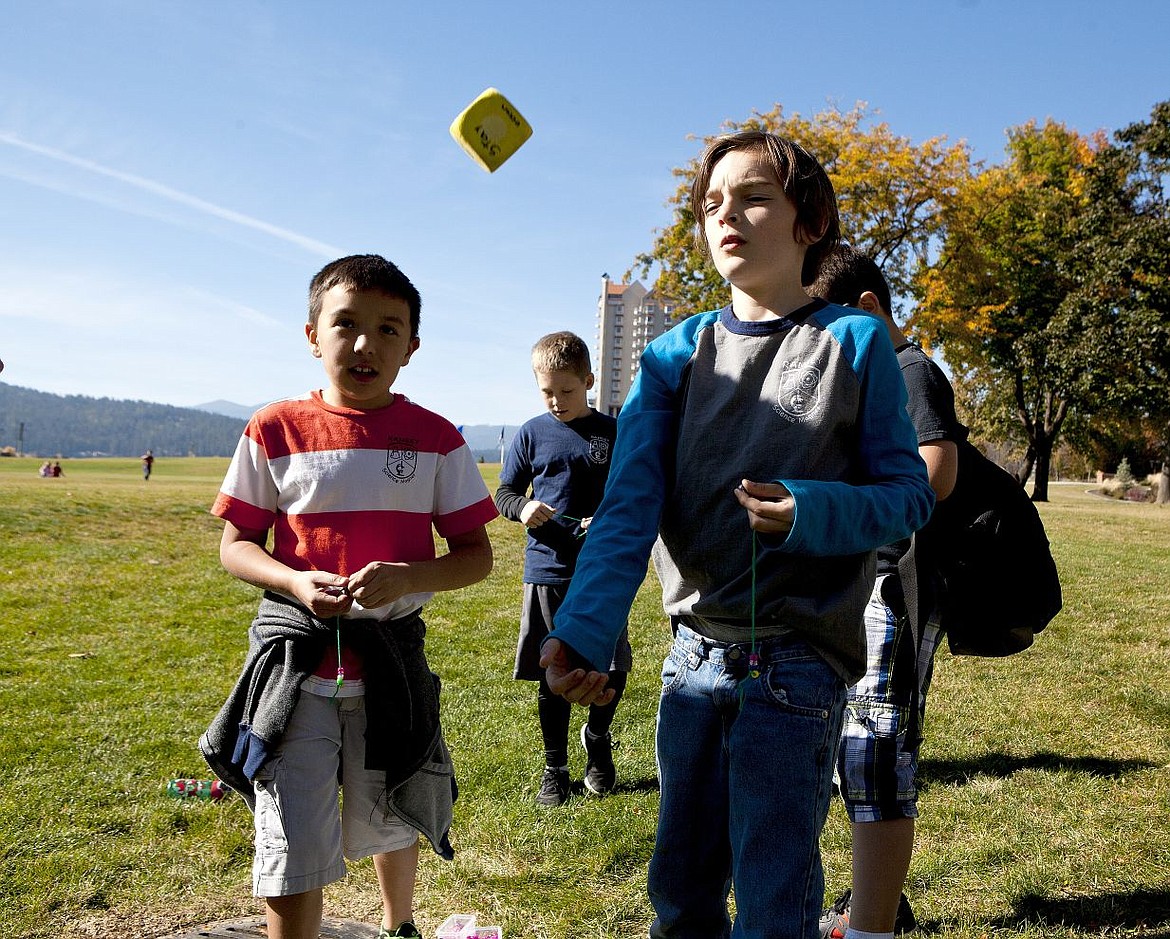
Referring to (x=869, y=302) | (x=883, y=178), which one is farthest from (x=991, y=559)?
(x=883, y=178)

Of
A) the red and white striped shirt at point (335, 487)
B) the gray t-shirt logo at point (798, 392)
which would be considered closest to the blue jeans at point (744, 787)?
the gray t-shirt logo at point (798, 392)

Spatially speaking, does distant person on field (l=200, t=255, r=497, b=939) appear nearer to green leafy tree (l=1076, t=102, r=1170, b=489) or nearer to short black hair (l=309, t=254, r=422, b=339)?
short black hair (l=309, t=254, r=422, b=339)

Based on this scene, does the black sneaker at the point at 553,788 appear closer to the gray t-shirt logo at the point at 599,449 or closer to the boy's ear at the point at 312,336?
the gray t-shirt logo at the point at 599,449

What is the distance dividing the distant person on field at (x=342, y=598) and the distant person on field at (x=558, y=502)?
161cm

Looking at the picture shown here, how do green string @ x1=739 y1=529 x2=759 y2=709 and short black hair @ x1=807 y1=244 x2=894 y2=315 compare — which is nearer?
green string @ x1=739 y1=529 x2=759 y2=709

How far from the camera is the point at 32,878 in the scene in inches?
132

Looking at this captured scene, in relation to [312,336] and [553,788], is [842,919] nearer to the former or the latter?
[553,788]

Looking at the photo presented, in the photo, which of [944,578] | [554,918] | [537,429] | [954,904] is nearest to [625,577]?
[944,578]

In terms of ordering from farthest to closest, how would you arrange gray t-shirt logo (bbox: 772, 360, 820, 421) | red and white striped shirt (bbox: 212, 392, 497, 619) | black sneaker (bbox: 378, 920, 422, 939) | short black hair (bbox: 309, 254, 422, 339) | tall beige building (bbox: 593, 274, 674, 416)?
tall beige building (bbox: 593, 274, 674, 416) < black sneaker (bbox: 378, 920, 422, 939) < short black hair (bbox: 309, 254, 422, 339) < red and white striped shirt (bbox: 212, 392, 497, 619) < gray t-shirt logo (bbox: 772, 360, 820, 421)

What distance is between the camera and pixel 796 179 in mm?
2016

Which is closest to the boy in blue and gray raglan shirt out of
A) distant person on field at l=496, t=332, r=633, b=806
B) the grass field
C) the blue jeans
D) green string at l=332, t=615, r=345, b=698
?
the blue jeans

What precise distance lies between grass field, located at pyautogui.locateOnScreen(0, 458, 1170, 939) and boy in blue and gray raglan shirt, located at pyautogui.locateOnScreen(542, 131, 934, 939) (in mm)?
1456

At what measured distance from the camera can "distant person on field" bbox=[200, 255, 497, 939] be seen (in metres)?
2.35

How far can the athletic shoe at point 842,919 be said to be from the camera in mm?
2996
